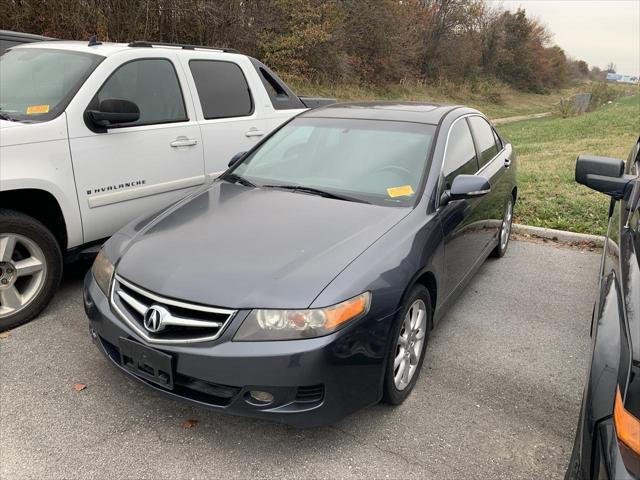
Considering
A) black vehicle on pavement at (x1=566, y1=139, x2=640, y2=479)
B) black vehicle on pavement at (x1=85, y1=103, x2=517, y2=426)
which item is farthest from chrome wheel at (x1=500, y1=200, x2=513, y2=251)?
black vehicle on pavement at (x1=566, y1=139, x2=640, y2=479)

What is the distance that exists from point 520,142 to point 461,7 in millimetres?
28848

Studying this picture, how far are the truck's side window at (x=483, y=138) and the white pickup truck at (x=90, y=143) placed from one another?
215 centimetres

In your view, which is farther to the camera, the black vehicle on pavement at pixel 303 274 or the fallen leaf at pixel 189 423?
the fallen leaf at pixel 189 423

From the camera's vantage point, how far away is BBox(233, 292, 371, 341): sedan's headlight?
2273 millimetres

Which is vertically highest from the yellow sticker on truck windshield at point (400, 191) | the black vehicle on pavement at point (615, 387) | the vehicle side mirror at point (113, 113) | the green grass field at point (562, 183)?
the vehicle side mirror at point (113, 113)

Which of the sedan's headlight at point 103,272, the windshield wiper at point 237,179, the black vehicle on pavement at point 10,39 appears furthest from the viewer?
the black vehicle on pavement at point 10,39

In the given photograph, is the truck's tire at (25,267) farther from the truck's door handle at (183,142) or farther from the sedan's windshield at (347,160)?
the sedan's windshield at (347,160)

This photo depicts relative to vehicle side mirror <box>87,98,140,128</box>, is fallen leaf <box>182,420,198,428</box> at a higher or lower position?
lower

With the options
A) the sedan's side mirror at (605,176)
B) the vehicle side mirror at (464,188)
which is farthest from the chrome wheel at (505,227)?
the sedan's side mirror at (605,176)

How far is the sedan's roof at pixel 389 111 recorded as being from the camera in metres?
3.80

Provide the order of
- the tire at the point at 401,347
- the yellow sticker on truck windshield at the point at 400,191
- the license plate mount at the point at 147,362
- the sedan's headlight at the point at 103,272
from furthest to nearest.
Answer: the yellow sticker on truck windshield at the point at 400,191, the sedan's headlight at the point at 103,272, the tire at the point at 401,347, the license plate mount at the point at 147,362

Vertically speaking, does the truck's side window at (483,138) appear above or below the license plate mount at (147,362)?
above

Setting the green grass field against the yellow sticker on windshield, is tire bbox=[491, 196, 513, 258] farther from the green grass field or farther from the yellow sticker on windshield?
the yellow sticker on windshield

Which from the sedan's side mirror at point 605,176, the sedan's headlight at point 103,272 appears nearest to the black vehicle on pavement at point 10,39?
the sedan's headlight at point 103,272
